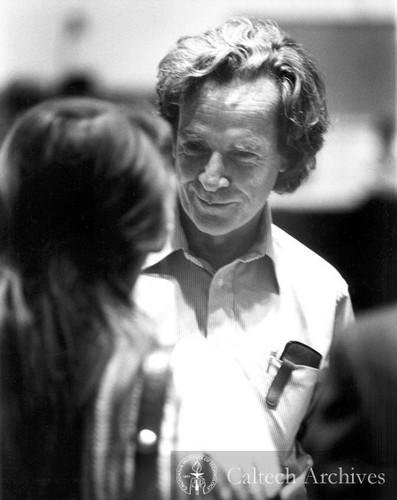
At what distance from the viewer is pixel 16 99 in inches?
86.3

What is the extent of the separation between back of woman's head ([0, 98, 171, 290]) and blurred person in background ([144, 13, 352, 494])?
3.5 inches

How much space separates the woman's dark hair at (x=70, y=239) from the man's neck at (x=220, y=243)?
0.09m

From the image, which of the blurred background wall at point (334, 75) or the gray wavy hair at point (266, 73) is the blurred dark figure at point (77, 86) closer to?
the blurred background wall at point (334, 75)

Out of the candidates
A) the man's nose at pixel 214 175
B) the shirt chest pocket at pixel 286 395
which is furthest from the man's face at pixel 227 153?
the shirt chest pocket at pixel 286 395

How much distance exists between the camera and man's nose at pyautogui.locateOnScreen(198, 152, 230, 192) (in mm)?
2076

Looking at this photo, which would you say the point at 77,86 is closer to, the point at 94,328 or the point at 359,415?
the point at 94,328

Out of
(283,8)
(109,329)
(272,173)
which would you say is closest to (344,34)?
(283,8)

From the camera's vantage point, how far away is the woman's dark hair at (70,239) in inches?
84.8

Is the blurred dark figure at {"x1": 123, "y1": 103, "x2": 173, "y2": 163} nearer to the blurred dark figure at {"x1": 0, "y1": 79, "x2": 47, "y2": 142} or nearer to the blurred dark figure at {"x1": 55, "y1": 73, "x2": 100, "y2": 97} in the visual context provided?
the blurred dark figure at {"x1": 55, "y1": 73, "x2": 100, "y2": 97}

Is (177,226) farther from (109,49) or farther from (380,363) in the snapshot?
(380,363)

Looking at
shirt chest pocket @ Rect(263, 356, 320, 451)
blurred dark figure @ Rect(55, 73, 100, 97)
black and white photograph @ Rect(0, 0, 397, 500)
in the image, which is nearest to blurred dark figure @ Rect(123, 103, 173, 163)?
black and white photograph @ Rect(0, 0, 397, 500)

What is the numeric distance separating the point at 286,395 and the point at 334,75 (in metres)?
0.97

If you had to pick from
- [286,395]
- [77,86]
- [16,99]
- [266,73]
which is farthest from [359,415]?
[16,99]

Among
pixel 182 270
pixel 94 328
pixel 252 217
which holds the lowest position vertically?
pixel 94 328
